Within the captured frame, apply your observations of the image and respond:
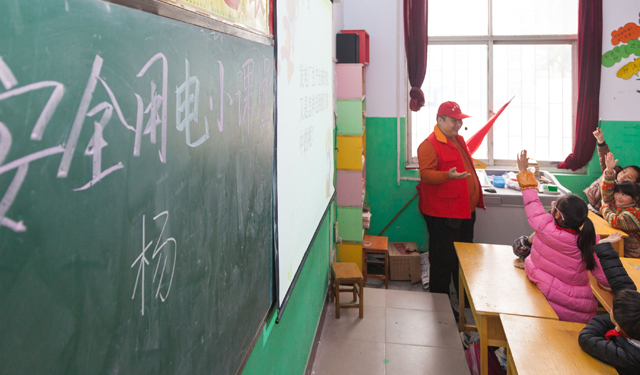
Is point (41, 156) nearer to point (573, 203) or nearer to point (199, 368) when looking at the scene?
point (199, 368)

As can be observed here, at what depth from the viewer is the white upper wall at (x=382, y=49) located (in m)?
4.91

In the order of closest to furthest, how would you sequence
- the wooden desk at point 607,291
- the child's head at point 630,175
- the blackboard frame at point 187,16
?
the blackboard frame at point 187,16, the wooden desk at point 607,291, the child's head at point 630,175

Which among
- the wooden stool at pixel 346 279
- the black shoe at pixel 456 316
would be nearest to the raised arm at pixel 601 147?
the black shoe at pixel 456 316

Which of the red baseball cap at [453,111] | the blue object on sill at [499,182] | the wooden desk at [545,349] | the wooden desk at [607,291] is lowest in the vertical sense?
the wooden desk at [545,349]

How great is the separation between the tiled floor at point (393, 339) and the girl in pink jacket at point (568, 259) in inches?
28.8

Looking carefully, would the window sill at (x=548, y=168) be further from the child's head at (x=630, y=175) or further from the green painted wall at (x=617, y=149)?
the child's head at (x=630, y=175)

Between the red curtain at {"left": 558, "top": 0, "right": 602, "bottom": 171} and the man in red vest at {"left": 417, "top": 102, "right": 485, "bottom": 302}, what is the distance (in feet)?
5.43

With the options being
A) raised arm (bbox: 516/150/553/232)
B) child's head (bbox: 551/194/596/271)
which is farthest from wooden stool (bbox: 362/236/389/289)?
child's head (bbox: 551/194/596/271)

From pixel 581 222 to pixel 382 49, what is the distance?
10.2ft

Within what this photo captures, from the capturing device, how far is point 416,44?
487cm

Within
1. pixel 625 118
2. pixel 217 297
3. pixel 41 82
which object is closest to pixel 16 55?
pixel 41 82

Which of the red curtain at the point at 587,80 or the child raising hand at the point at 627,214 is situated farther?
the red curtain at the point at 587,80

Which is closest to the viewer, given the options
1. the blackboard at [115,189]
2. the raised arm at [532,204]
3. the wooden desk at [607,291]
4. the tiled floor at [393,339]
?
the blackboard at [115,189]

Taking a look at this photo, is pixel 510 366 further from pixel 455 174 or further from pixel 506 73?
pixel 506 73
